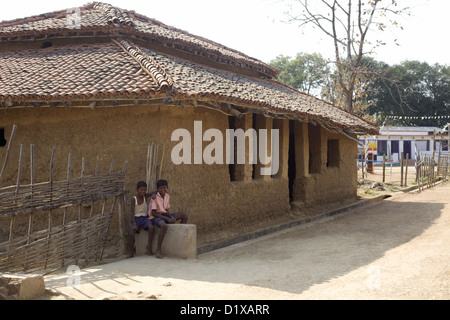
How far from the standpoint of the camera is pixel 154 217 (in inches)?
332

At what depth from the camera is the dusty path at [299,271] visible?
5867mm

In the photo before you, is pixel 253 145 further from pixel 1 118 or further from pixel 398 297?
pixel 398 297

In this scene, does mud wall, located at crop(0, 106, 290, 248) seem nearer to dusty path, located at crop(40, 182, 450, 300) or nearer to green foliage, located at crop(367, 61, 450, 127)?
dusty path, located at crop(40, 182, 450, 300)

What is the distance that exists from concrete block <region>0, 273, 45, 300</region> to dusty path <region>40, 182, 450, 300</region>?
298 millimetres

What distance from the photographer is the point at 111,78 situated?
9.32m

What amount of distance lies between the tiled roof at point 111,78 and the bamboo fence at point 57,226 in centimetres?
153

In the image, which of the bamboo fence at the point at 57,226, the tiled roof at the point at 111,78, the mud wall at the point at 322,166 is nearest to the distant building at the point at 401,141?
the mud wall at the point at 322,166

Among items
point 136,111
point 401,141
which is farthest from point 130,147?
point 401,141

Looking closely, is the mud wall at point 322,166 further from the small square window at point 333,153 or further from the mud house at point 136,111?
the mud house at point 136,111

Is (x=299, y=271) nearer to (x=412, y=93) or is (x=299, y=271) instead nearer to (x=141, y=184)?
(x=141, y=184)

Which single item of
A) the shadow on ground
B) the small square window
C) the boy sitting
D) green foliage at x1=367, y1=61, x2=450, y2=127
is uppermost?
green foliage at x1=367, y1=61, x2=450, y2=127

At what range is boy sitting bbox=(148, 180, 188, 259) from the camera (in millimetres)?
8203

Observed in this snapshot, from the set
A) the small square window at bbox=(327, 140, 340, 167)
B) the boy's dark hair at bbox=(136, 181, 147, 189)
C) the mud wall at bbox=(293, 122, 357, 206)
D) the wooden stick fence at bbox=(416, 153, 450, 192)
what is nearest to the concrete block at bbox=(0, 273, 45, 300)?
the boy's dark hair at bbox=(136, 181, 147, 189)
